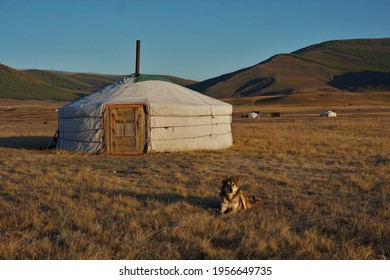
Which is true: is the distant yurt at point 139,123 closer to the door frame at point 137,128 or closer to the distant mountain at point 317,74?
the door frame at point 137,128

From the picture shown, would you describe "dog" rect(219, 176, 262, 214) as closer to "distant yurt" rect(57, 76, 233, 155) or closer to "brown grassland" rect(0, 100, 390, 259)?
"brown grassland" rect(0, 100, 390, 259)

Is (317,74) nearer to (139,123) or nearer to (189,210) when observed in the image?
(139,123)

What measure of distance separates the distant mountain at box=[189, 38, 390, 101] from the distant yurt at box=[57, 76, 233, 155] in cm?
9122

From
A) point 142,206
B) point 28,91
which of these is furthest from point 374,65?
point 142,206

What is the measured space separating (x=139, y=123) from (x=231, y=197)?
7885 millimetres

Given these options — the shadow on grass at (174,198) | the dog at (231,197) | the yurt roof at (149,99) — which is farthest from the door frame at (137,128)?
the dog at (231,197)

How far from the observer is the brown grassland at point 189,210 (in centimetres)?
438

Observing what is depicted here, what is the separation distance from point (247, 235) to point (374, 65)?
15954 cm

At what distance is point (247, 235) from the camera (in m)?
4.80

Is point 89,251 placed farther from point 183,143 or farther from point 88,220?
point 183,143

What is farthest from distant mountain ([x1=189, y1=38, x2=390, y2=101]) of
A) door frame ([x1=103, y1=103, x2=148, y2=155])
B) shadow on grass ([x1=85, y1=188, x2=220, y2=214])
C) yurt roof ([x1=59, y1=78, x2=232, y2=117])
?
shadow on grass ([x1=85, y1=188, x2=220, y2=214])

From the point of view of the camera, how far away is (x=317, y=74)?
13462 cm

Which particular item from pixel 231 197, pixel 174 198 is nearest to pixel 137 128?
pixel 174 198

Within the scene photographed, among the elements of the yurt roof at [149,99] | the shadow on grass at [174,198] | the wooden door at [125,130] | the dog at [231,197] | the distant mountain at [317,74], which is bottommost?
the shadow on grass at [174,198]
